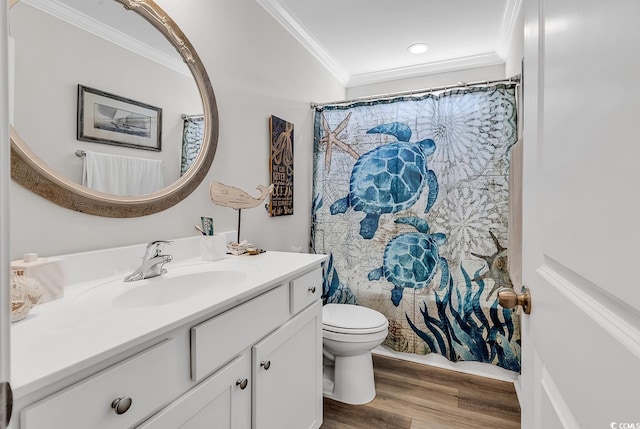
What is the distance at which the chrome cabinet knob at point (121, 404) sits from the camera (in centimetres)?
64

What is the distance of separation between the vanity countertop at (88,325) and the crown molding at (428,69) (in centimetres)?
270

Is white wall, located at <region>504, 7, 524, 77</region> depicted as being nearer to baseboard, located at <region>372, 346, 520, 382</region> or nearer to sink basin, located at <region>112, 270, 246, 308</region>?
baseboard, located at <region>372, 346, 520, 382</region>

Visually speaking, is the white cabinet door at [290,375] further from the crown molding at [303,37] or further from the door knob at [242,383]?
the crown molding at [303,37]

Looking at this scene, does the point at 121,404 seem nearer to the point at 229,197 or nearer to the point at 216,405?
the point at 216,405

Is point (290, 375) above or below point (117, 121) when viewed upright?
below

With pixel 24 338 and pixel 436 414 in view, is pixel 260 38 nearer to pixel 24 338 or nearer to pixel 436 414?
pixel 24 338

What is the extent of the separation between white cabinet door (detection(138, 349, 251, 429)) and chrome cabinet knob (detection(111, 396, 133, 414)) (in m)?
0.08

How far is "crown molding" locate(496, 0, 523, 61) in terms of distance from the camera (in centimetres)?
209

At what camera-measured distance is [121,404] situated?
2.12 feet

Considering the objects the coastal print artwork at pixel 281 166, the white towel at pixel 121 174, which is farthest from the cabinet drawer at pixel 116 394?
the coastal print artwork at pixel 281 166

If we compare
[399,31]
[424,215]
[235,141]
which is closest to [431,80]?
[399,31]

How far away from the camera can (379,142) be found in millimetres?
2391

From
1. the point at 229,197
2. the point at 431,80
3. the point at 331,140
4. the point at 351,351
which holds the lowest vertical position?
the point at 351,351

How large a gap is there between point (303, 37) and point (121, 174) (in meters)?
1.81
